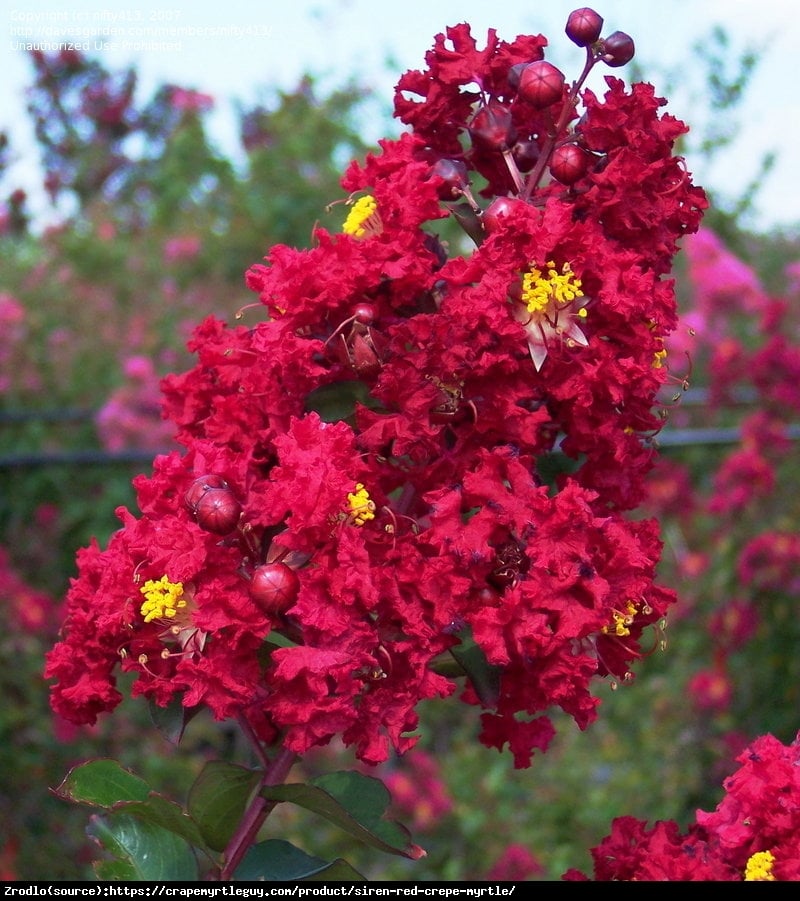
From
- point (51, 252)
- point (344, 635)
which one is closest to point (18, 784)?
point (344, 635)

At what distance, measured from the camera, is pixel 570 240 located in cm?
108

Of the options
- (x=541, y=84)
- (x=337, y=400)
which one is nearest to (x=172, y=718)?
(x=337, y=400)

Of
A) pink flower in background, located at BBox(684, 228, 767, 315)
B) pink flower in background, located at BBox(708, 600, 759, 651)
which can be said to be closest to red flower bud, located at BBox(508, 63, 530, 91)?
pink flower in background, located at BBox(708, 600, 759, 651)

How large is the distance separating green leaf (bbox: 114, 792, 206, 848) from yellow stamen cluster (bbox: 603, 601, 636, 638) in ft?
1.40

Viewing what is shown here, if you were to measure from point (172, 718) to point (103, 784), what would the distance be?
101 millimetres

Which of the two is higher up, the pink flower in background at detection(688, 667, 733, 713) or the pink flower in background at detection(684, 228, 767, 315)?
the pink flower in background at detection(684, 228, 767, 315)

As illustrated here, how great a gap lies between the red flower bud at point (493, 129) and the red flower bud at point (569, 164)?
57 mm

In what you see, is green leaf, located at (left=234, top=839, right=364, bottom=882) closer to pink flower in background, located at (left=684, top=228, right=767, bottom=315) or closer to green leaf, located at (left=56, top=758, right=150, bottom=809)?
green leaf, located at (left=56, top=758, right=150, bottom=809)

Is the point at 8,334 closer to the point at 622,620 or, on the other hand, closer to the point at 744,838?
the point at 622,620

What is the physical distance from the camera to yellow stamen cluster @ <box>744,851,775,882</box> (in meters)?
1.00

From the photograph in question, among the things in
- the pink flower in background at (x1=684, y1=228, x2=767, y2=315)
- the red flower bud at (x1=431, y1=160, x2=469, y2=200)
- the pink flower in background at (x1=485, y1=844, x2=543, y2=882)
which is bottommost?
the pink flower in background at (x1=485, y1=844, x2=543, y2=882)

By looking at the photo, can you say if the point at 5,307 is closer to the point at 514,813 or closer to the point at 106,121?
the point at 514,813

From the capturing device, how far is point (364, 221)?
1.14 meters

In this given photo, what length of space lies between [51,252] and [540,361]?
4.72m
